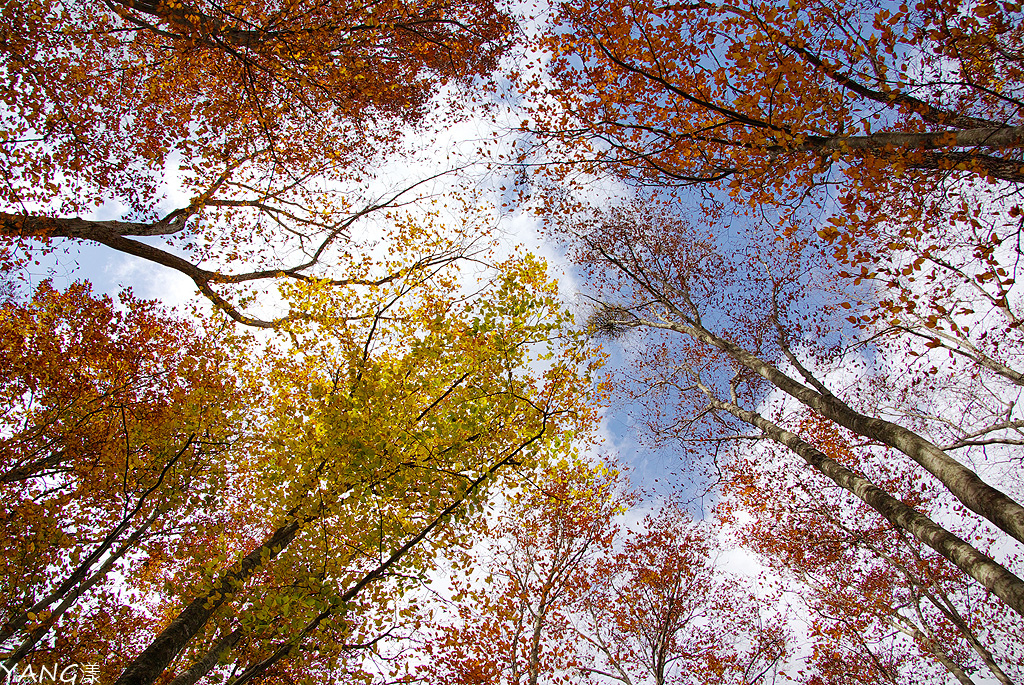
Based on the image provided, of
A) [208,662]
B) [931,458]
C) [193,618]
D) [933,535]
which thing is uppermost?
[931,458]

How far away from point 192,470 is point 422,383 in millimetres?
5862

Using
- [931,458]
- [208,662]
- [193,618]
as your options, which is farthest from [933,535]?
[193,618]

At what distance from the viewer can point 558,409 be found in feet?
19.0

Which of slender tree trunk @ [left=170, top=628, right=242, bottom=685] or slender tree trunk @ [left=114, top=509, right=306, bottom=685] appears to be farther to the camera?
slender tree trunk @ [left=170, top=628, right=242, bottom=685]

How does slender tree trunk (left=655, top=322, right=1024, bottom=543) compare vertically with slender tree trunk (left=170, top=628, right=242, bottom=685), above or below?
above

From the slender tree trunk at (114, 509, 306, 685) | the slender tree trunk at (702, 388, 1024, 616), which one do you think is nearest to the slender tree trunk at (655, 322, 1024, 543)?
the slender tree trunk at (702, 388, 1024, 616)

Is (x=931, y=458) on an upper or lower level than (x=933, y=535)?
upper

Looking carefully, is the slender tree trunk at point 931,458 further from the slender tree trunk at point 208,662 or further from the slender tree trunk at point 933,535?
the slender tree trunk at point 208,662

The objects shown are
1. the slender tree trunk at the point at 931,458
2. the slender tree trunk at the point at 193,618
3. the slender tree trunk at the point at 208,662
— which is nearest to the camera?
the slender tree trunk at the point at 931,458

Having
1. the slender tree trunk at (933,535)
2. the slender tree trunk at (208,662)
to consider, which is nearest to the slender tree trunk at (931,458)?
the slender tree trunk at (933,535)

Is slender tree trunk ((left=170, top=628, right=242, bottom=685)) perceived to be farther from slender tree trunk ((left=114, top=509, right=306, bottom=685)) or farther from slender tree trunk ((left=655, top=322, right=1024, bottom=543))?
slender tree trunk ((left=655, top=322, right=1024, bottom=543))

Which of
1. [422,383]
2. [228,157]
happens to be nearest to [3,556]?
[422,383]

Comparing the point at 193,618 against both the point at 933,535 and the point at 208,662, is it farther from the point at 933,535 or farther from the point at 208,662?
the point at 933,535

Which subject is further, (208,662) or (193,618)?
(193,618)
